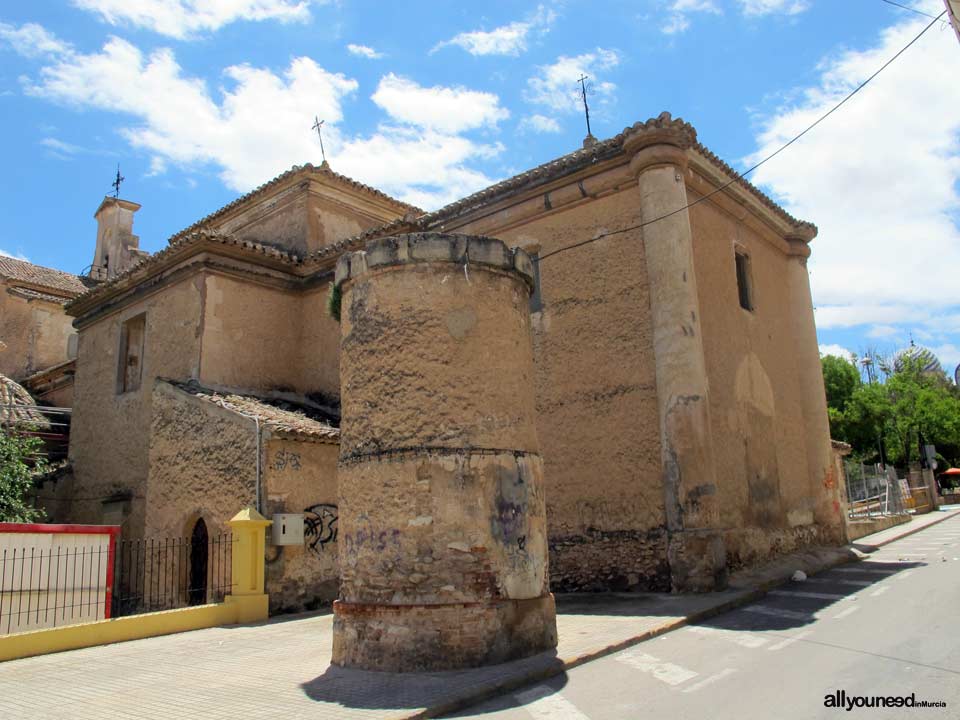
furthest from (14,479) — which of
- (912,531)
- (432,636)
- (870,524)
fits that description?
(912,531)

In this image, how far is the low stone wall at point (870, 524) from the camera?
18.7 metres

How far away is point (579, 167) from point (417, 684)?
9549mm

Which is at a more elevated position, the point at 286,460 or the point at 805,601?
the point at 286,460

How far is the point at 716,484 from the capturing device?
1135 cm

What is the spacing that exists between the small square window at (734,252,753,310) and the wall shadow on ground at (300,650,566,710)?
9856mm

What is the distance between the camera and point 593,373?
12602mm

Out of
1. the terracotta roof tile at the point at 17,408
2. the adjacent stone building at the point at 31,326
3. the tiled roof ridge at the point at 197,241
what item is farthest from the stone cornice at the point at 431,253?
the adjacent stone building at the point at 31,326

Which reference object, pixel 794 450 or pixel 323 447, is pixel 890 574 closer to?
pixel 794 450

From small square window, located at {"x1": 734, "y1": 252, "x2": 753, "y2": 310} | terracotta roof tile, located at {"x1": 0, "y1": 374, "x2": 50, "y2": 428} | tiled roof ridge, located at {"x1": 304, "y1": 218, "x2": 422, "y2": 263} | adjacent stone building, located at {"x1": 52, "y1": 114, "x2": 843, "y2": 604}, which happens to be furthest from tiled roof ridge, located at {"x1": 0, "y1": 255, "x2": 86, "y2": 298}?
small square window, located at {"x1": 734, "y1": 252, "x2": 753, "y2": 310}

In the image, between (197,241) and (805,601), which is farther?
(197,241)

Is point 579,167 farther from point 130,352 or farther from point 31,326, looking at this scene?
point 31,326

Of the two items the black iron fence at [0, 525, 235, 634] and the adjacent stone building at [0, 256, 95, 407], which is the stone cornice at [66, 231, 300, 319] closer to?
the black iron fence at [0, 525, 235, 634]

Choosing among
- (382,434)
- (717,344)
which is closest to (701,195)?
(717,344)

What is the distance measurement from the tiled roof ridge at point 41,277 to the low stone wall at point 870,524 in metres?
25.7
